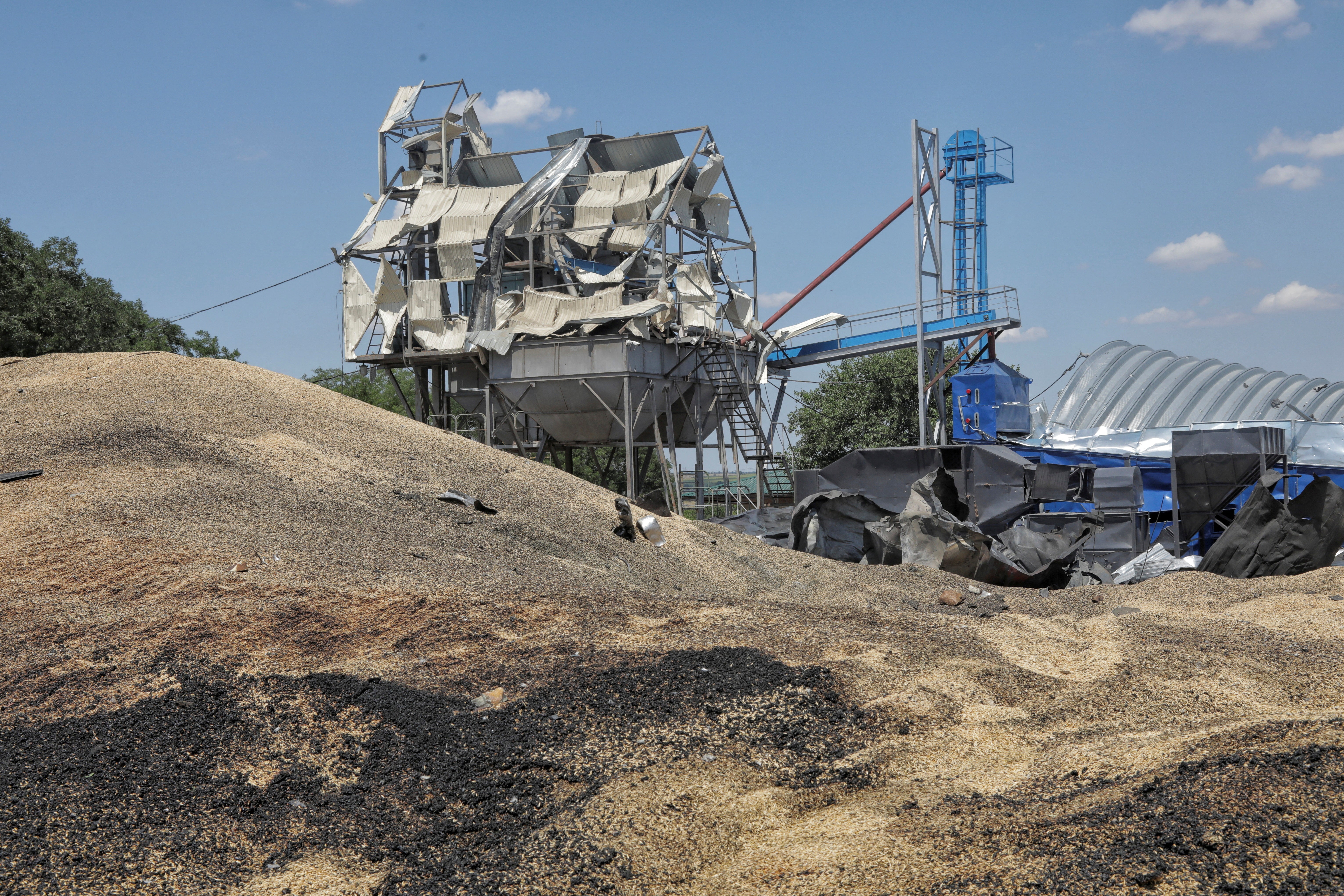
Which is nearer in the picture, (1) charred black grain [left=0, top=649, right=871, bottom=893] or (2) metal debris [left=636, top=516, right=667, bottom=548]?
(1) charred black grain [left=0, top=649, right=871, bottom=893]

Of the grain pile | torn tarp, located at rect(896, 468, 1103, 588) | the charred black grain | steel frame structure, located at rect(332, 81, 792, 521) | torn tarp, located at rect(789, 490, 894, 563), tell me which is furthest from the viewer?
steel frame structure, located at rect(332, 81, 792, 521)

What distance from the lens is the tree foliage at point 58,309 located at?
88.3ft

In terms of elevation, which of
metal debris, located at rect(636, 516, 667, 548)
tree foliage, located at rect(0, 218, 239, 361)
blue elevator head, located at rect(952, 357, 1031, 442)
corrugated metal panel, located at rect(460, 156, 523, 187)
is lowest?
metal debris, located at rect(636, 516, 667, 548)

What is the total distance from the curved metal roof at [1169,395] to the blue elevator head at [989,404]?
1.34m

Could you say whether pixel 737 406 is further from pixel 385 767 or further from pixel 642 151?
pixel 385 767

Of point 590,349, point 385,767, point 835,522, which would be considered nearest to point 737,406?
point 590,349

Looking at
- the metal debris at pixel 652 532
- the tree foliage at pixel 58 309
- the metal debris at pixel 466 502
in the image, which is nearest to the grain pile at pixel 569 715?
the metal debris at pixel 466 502

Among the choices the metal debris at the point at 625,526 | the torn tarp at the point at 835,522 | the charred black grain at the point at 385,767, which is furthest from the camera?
the torn tarp at the point at 835,522

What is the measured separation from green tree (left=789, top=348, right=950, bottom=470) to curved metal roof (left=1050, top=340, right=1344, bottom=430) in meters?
11.3

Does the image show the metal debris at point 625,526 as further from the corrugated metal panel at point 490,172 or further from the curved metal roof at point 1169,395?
the curved metal roof at point 1169,395

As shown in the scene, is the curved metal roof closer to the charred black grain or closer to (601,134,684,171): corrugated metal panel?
(601,134,684,171): corrugated metal panel

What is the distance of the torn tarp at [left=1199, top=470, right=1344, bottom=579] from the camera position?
37.0 feet

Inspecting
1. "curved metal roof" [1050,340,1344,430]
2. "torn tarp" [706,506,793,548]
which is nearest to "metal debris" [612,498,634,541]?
"torn tarp" [706,506,793,548]

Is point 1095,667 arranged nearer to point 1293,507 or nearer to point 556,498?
point 1293,507
